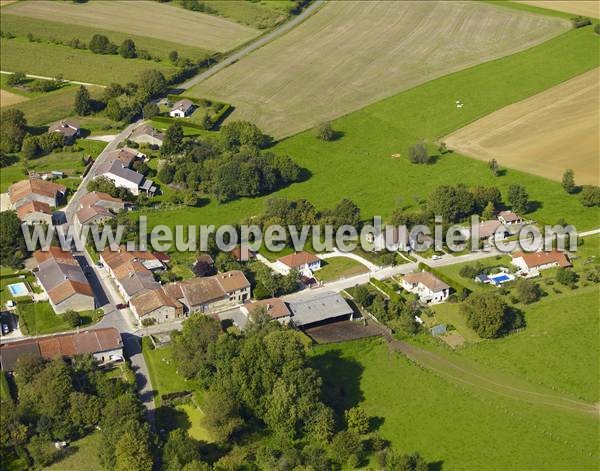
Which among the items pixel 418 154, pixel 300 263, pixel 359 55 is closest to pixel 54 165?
Answer: pixel 300 263

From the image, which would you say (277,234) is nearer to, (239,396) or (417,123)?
(239,396)

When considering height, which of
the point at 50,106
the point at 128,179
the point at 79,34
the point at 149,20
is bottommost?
the point at 128,179

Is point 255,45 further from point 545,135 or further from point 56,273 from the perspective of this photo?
point 56,273

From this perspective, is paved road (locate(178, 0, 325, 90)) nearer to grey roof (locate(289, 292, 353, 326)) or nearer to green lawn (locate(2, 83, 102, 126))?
green lawn (locate(2, 83, 102, 126))

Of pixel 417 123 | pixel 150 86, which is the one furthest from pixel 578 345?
pixel 150 86

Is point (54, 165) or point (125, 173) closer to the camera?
point (125, 173)

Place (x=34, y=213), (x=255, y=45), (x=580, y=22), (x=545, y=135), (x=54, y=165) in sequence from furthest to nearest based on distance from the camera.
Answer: (x=580, y=22), (x=255, y=45), (x=545, y=135), (x=54, y=165), (x=34, y=213)

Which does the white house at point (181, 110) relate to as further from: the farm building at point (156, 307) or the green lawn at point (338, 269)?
the farm building at point (156, 307)
